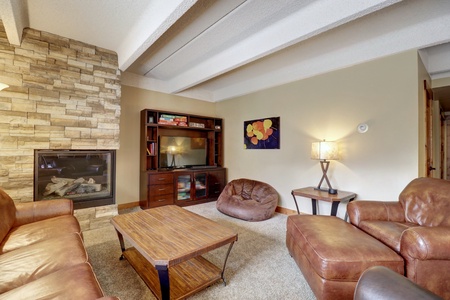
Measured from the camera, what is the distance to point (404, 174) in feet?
8.61

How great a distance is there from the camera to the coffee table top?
56.1 inches

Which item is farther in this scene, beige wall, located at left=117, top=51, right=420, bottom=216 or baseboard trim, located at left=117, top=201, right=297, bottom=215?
baseboard trim, located at left=117, top=201, right=297, bottom=215

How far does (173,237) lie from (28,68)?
2890mm

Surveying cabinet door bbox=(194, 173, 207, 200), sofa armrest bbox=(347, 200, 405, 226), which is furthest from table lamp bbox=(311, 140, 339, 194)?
cabinet door bbox=(194, 173, 207, 200)

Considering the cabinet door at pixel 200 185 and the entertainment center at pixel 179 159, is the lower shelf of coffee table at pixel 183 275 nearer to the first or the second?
the entertainment center at pixel 179 159

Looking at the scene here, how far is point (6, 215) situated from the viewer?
5.68ft

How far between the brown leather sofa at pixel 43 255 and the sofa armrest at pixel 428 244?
1904 millimetres

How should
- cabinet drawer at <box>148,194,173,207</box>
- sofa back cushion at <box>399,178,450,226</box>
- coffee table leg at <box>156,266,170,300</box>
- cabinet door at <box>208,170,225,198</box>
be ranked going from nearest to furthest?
coffee table leg at <box>156,266,170,300</box>
sofa back cushion at <box>399,178,450,226</box>
cabinet drawer at <box>148,194,173,207</box>
cabinet door at <box>208,170,225,198</box>

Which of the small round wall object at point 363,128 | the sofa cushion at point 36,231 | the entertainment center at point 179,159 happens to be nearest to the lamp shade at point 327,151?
the small round wall object at point 363,128

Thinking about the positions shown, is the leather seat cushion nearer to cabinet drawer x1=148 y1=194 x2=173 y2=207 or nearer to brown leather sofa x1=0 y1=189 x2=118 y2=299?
brown leather sofa x1=0 y1=189 x2=118 y2=299

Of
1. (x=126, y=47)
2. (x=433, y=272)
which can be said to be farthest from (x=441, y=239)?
(x=126, y=47)

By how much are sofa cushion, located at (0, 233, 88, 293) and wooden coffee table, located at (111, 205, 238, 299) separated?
38 centimetres

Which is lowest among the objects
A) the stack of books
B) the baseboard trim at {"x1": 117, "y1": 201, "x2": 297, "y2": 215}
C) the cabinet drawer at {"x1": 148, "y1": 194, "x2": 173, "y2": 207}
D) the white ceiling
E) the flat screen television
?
the baseboard trim at {"x1": 117, "y1": 201, "x2": 297, "y2": 215}

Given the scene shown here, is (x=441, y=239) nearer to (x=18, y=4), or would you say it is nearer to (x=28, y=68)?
(x=18, y=4)
